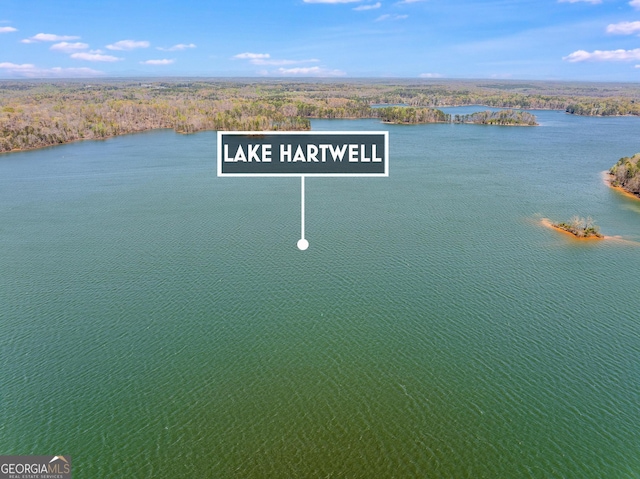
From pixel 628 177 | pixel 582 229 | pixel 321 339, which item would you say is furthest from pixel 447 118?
pixel 321 339

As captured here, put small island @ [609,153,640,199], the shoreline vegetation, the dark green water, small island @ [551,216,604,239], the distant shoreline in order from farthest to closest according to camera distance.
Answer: the shoreline vegetation
small island @ [609,153,640,199]
the distant shoreline
small island @ [551,216,604,239]
the dark green water

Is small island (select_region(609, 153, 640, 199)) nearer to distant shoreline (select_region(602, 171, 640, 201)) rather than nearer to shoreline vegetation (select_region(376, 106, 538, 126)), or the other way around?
distant shoreline (select_region(602, 171, 640, 201))

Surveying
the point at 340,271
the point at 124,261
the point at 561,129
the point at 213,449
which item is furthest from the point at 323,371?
the point at 561,129

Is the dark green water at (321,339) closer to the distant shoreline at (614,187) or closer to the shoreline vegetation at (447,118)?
the distant shoreline at (614,187)

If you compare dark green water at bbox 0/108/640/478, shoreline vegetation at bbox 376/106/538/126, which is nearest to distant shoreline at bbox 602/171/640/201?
dark green water at bbox 0/108/640/478

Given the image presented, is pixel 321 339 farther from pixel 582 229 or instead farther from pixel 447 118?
pixel 447 118
